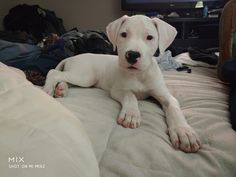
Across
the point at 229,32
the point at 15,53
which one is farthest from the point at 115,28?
the point at 15,53

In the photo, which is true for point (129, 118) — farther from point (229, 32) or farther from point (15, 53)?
point (15, 53)

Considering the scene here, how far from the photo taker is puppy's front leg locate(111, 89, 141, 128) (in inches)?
37.7

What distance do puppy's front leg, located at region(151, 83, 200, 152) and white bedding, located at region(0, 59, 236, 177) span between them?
0.02 m

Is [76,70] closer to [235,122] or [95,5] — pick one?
[235,122]

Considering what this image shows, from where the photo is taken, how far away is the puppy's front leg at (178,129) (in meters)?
0.83

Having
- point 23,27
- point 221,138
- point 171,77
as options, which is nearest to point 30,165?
point 221,138

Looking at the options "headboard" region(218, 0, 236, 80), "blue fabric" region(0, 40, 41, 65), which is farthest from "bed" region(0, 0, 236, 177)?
"blue fabric" region(0, 40, 41, 65)

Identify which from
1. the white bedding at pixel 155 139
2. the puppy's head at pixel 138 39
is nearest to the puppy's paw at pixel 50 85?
the white bedding at pixel 155 139

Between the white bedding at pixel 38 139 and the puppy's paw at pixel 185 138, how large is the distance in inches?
12.9

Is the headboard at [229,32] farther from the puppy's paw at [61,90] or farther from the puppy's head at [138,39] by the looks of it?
the puppy's paw at [61,90]

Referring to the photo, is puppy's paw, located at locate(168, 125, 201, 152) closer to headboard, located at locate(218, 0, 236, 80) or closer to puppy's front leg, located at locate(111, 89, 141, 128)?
puppy's front leg, located at locate(111, 89, 141, 128)

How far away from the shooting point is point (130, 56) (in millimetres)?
1090

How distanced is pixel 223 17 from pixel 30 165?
4.43 ft

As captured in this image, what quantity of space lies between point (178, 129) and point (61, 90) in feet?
1.90
